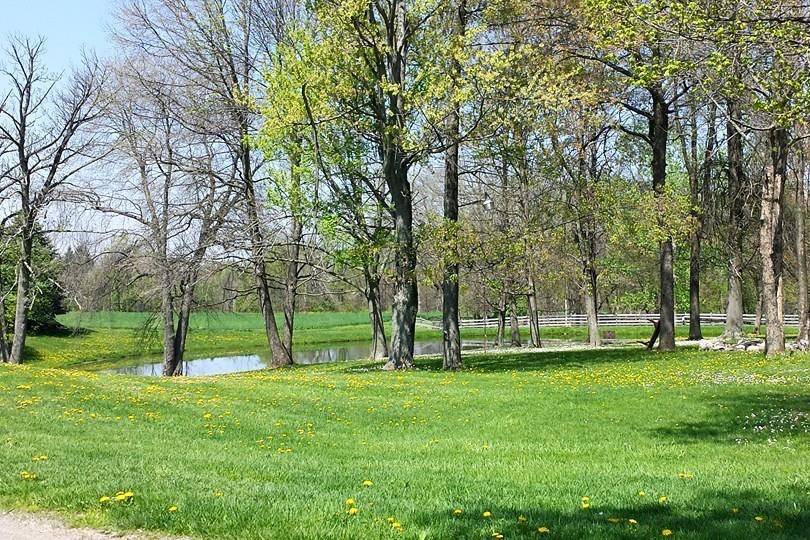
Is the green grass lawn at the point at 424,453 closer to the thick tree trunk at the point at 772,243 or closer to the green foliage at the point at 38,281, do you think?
the thick tree trunk at the point at 772,243

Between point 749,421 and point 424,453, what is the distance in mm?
5551

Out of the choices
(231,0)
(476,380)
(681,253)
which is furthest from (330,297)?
(681,253)

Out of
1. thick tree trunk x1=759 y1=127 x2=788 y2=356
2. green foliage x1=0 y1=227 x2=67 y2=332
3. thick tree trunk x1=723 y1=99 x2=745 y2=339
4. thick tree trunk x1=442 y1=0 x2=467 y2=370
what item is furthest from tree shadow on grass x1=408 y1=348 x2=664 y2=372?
green foliage x1=0 y1=227 x2=67 y2=332

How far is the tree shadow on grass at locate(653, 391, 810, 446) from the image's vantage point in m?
10.6

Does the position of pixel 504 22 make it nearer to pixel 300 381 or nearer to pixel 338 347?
pixel 300 381

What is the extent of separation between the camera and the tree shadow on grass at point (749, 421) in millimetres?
10602

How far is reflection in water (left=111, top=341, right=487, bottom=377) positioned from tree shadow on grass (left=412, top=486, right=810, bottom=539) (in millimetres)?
30483

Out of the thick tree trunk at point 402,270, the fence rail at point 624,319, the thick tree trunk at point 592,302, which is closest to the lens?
the thick tree trunk at point 402,270

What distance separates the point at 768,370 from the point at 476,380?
7.25m

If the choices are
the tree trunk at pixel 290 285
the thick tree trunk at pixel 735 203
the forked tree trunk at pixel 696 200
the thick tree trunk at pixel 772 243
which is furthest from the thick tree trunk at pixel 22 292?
the thick tree trunk at pixel 735 203

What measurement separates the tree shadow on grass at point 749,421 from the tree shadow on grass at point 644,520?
4.33 m

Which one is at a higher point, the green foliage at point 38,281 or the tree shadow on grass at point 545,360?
the green foliage at point 38,281

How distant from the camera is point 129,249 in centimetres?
2670

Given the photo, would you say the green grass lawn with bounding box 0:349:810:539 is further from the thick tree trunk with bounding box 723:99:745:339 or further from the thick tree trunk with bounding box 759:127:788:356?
the thick tree trunk with bounding box 723:99:745:339
